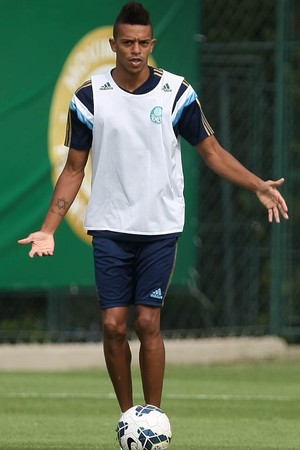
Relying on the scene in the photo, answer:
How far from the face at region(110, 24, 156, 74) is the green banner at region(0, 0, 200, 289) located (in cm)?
502

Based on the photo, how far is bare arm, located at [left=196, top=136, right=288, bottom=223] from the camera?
734cm

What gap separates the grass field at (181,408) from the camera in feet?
26.7

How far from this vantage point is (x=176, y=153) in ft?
24.5

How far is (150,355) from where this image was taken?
24.1 feet

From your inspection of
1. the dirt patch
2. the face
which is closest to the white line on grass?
the dirt patch

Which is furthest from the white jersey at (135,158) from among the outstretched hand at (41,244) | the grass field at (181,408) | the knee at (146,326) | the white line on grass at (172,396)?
the white line on grass at (172,396)

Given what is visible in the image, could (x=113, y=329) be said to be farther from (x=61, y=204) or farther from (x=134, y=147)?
(x=134, y=147)

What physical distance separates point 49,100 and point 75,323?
6.52 feet

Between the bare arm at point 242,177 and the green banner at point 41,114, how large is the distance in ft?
16.0

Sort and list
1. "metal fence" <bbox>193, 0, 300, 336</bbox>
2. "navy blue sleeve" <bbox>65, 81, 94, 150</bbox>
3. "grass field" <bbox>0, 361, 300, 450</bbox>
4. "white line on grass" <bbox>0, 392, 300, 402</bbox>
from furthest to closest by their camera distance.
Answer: "metal fence" <bbox>193, 0, 300, 336</bbox> → "white line on grass" <bbox>0, 392, 300, 402</bbox> → "grass field" <bbox>0, 361, 300, 450</bbox> → "navy blue sleeve" <bbox>65, 81, 94, 150</bbox>

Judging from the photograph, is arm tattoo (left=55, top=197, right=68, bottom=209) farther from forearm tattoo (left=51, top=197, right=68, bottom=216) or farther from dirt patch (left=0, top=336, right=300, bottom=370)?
dirt patch (left=0, top=336, right=300, bottom=370)

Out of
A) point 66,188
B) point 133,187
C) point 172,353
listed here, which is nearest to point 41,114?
point 172,353

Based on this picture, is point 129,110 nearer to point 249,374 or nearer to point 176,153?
point 176,153

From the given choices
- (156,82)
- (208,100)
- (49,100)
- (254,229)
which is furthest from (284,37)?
(156,82)
